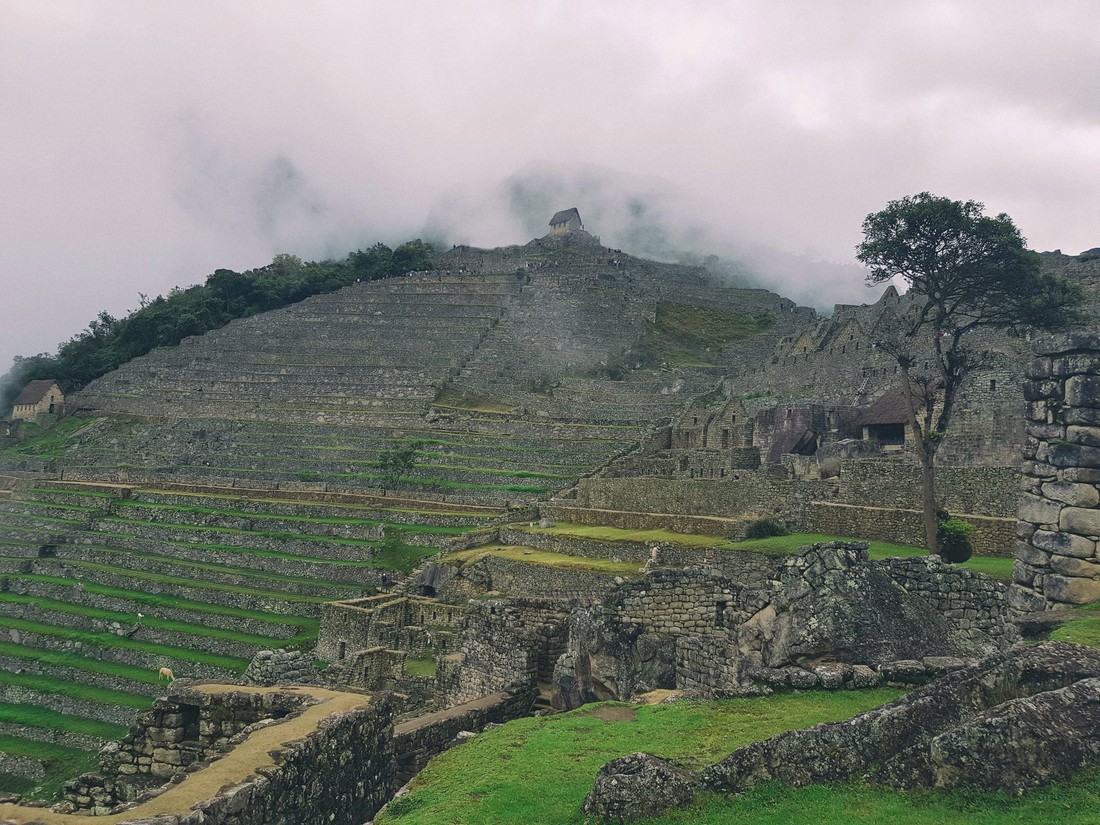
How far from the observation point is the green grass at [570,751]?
16.7 feet

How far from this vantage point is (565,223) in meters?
92.5

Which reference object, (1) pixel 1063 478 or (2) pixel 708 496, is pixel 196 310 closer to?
(2) pixel 708 496

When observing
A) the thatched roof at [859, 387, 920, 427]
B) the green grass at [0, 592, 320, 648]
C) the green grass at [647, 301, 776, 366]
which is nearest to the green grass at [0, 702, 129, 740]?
the green grass at [0, 592, 320, 648]

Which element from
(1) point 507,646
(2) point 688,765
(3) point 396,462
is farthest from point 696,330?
(2) point 688,765

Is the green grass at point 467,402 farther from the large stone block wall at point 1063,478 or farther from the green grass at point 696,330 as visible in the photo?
the large stone block wall at point 1063,478

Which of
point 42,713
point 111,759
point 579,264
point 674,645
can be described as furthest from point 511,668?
point 579,264

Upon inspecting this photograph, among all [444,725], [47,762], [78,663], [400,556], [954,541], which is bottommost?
[47,762]

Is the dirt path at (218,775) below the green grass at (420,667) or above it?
above

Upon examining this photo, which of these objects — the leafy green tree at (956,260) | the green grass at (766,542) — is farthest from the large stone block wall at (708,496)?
the leafy green tree at (956,260)

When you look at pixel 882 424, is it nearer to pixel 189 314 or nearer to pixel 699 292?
pixel 699 292

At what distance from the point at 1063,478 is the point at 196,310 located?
7000 cm

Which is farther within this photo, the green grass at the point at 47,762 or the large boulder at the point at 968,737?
the green grass at the point at 47,762

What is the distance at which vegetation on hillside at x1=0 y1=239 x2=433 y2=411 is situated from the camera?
64.5 meters

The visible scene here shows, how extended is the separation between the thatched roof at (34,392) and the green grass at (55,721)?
4005 centimetres
